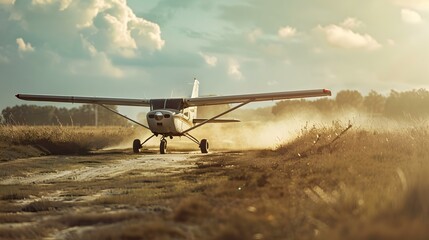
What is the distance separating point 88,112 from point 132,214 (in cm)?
12265

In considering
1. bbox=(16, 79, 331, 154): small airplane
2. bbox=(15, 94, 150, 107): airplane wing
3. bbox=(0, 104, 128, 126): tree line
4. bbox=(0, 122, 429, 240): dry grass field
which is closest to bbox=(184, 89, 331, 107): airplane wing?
bbox=(16, 79, 331, 154): small airplane

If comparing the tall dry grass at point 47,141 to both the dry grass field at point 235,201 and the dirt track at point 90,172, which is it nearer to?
the dirt track at point 90,172

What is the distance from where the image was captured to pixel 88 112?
128 metres

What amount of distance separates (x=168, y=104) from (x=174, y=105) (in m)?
0.35

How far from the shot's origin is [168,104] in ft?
103

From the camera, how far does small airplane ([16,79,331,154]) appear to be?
29.3 m

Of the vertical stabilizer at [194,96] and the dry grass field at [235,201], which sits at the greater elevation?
the vertical stabilizer at [194,96]

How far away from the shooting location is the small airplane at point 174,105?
96.2 feet

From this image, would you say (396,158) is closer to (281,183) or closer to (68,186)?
(281,183)

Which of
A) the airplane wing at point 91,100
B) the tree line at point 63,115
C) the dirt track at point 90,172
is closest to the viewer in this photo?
the dirt track at point 90,172

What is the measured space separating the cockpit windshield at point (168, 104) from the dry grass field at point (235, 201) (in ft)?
40.4

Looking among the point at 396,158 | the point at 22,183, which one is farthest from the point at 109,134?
the point at 396,158

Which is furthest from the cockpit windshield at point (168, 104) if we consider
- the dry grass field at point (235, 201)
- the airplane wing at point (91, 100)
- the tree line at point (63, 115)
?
the tree line at point (63, 115)

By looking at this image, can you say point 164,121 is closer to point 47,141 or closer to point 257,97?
point 257,97
